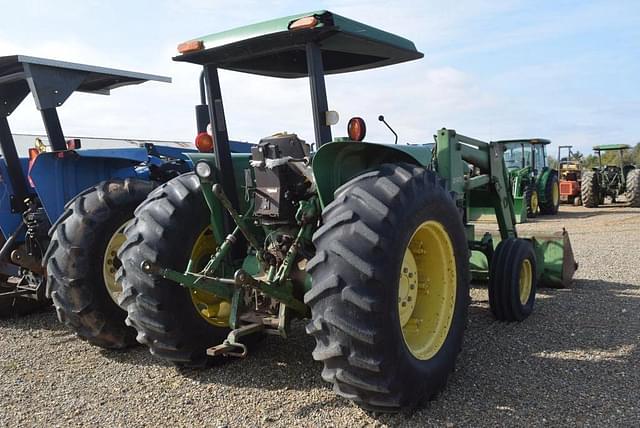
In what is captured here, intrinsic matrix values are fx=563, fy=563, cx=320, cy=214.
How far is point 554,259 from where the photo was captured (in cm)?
598

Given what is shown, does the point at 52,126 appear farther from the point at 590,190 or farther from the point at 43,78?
the point at 590,190

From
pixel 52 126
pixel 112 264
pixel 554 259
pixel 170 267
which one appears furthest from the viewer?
pixel 554 259

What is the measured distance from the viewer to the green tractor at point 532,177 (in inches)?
592

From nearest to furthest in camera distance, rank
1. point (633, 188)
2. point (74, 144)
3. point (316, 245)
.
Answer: point (316, 245)
point (74, 144)
point (633, 188)

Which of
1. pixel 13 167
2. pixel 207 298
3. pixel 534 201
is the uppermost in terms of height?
pixel 13 167

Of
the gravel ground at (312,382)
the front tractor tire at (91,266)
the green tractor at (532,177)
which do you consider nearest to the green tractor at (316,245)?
the gravel ground at (312,382)

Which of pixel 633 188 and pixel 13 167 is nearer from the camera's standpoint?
pixel 13 167

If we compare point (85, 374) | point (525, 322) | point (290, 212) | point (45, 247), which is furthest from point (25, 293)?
point (525, 322)

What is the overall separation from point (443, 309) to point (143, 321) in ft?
6.22

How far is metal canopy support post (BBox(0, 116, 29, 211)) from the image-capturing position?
5.59 m

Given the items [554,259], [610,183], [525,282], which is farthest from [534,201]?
[525,282]

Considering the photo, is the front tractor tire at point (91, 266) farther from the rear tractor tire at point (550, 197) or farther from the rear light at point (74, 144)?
the rear tractor tire at point (550, 197)

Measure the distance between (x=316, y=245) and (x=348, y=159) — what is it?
81cm

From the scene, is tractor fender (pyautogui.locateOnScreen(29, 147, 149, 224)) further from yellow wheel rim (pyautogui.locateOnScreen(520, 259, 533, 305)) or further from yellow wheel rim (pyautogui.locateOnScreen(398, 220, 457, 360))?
yellow wheel rim (pyautogui.locateOnScreen(520, 259, 533, 305))
